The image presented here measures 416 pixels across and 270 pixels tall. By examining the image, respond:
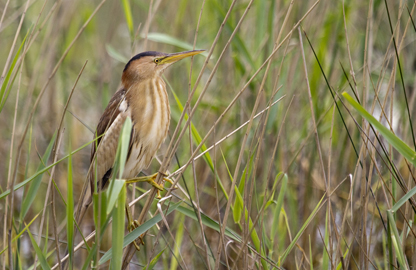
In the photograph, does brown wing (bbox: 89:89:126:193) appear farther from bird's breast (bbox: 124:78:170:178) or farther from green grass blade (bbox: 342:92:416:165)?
green grass blade (bbox: 342:92:416:165)

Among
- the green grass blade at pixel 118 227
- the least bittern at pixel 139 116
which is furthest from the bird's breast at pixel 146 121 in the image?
the green grass blade at pixel 118 227

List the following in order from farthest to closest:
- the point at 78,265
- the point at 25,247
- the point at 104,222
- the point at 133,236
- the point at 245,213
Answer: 1. the point at 25,247
2. the point at 78,265
3. the point at 245,213
4. the point at 133,236
5. the point at 104,222

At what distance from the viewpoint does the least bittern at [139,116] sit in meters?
1.92

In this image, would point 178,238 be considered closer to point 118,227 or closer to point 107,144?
point 107,144

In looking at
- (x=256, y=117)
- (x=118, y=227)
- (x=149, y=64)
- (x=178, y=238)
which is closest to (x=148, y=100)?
(x=149, y=64)

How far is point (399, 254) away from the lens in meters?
1.33

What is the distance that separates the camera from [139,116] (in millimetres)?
1933

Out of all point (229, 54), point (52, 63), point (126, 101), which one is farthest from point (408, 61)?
point (52, 63)

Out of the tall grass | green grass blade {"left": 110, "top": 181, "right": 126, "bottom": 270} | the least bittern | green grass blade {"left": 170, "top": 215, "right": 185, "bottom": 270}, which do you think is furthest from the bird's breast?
green grass blade {"left": 110, "top": 181, "right": 126, "bottom": 270}

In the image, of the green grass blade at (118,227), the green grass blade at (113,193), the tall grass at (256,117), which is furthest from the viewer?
the tall grass at (256,117)

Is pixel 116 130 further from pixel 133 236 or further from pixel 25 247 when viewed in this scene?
pixel 25 247

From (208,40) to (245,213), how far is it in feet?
4.48

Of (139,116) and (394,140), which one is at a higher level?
(394,140)

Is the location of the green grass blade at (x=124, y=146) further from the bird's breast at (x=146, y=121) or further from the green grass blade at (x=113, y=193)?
the bird's breast at (x=146, y=121)
